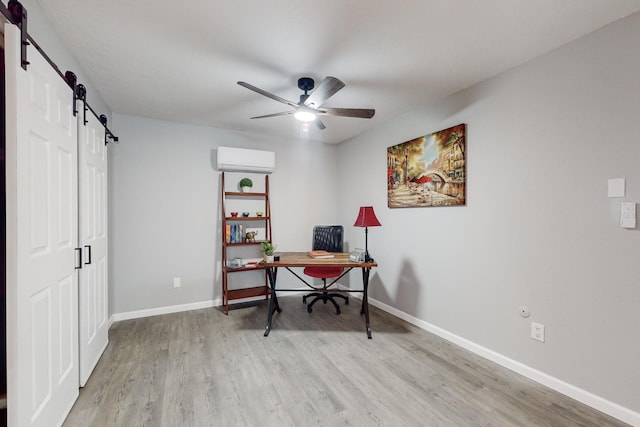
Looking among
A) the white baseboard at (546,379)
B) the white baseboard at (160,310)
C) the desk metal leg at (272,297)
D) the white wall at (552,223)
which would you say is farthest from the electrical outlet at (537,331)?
the white baseboard at (160,310)

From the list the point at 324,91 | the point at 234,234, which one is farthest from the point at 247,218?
the point at 324,91

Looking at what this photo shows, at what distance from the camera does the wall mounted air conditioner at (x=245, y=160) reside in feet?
12.0

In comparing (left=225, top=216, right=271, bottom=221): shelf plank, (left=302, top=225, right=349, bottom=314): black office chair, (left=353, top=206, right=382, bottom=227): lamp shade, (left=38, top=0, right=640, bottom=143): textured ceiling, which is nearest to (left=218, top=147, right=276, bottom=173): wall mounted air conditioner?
(left=225, top=216, right=271, bottom=221): shelf plank

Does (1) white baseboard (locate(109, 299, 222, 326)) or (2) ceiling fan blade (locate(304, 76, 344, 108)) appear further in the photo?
(1) white baseboard (locate(109, 299, 222, 326))

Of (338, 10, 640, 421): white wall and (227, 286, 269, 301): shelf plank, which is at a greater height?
(338, 10, 640, 421): white wall

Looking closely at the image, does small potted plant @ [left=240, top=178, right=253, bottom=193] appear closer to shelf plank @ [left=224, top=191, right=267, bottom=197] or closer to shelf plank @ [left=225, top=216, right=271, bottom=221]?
shelf plank @ [left=224, top=191, right=267, bottom=197]

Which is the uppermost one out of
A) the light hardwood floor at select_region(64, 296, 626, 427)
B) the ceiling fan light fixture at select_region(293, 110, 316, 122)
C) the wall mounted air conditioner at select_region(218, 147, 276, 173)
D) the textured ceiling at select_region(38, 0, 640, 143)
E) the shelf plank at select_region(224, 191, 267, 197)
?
the textured ceiling at select_region(38, 0, 640, 143)

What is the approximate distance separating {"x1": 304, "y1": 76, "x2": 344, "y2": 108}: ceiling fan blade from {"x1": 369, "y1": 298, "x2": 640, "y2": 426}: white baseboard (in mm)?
2489

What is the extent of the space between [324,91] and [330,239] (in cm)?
213

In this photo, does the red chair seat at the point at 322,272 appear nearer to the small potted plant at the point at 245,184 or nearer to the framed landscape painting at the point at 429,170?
the framed landscape painting at the point at 429,170

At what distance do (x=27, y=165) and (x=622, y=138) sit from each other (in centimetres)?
321

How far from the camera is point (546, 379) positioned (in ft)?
6.73

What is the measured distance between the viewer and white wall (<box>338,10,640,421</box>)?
A: 1.72m

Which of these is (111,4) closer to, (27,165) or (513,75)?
(27,165)
